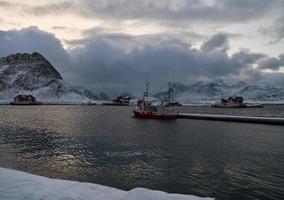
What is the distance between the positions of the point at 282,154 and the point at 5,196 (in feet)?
119

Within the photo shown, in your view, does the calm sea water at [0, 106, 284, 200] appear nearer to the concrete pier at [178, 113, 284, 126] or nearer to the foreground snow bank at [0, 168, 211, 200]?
the foreground snow bank at [0, 168, 211, 200]

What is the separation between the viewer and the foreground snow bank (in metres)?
18.0

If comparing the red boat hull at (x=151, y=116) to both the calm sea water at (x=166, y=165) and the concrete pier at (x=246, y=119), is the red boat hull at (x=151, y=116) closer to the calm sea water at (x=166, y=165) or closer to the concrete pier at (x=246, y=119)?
the concrete pier at (x=246, y=119)

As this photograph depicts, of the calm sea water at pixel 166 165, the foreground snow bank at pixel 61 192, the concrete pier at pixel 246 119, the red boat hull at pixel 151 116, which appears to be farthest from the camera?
the red boat hull at pixel 151 116

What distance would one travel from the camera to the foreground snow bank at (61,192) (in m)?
18.0

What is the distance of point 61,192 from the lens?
1877cm

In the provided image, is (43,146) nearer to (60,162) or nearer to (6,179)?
(60,162)

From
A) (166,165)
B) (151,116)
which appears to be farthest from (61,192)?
(151,116)

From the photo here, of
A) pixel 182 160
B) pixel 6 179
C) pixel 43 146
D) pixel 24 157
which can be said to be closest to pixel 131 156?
pixel 182 160

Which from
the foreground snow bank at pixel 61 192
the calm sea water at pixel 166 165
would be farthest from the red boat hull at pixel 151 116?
the foreground snow bank at pixel 61 192

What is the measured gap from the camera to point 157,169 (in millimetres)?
34188

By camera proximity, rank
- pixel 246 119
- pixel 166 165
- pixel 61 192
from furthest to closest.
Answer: pixel 246 119
pixel 166 165
pixel 61 192

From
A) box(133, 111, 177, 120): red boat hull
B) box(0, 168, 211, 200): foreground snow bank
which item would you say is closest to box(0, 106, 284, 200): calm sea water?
box(0, 168, 211, 200): foreground snow bank

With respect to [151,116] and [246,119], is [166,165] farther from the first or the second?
[151,116]
